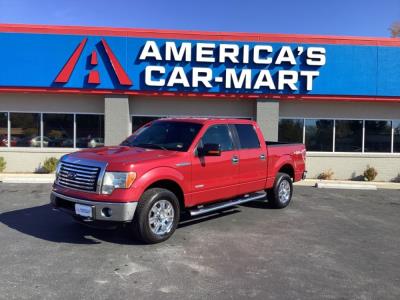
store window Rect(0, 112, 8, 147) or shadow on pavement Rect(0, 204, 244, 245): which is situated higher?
store window Rect(0, 112, 8, 147)

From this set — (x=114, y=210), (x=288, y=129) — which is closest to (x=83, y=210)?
(x=114, y=210)

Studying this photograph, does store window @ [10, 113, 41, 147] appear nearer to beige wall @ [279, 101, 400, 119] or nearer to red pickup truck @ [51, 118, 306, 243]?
red pickup truck @ [51, 118, 306, 243]

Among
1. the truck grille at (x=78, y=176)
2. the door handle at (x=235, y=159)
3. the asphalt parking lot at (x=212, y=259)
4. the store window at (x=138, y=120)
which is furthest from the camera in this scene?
the store window at (x=138, y=120)

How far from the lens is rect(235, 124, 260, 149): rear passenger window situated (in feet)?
27.6

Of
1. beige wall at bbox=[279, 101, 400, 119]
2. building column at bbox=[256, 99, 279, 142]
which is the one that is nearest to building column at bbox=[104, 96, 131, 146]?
building column at bbox=[256, 99, 279, 142]

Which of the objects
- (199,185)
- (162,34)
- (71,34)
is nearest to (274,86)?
(162,34)

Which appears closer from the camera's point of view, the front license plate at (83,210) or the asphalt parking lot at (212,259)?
the asphalt parking lot at (212,259)

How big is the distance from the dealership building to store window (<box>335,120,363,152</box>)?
38 millimetres

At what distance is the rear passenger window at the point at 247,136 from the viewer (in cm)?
841

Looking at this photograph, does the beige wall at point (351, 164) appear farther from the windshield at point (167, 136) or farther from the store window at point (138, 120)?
the windshield at point (167, 136)

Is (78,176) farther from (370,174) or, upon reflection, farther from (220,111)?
(370,174)

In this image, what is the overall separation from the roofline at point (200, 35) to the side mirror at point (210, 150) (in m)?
8.92

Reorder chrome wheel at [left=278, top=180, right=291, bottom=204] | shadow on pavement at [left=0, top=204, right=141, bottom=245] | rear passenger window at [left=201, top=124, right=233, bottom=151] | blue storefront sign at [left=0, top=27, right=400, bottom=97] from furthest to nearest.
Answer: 1. blue storefront sign at [left=0, top=27, right=400, bottom=97]
2. chrome wheel at [left=278, top=180, right=291, bottom=204]
3. rear passenger window at [left=201, top=124, right=233, bottom=151]
4. shadow on pavement at [left=0, top=204, right=141, bottom=245]

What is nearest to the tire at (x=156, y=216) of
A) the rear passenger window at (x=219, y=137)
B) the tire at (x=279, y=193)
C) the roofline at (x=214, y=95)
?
the rear passenger window at (x=219, y=137)
